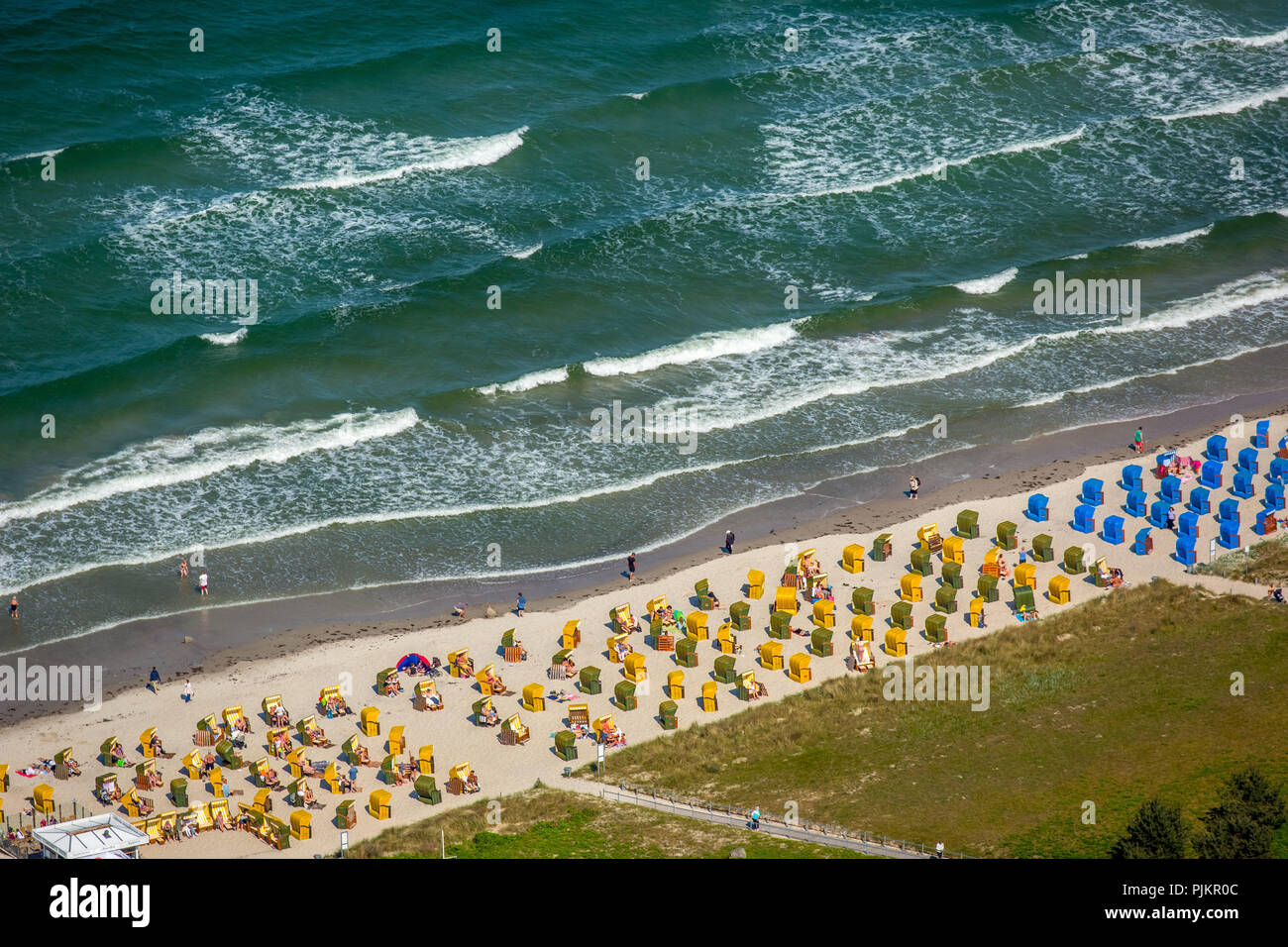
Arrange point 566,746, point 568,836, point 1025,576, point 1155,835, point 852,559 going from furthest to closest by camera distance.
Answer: point 852,559
point 1025,576
point 566,746
point 568,836
point 1155,835

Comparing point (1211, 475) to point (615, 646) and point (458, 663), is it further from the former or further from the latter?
point (458, 663)

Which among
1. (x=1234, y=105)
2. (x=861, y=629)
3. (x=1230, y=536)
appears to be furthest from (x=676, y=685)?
(x=1234, y=105)

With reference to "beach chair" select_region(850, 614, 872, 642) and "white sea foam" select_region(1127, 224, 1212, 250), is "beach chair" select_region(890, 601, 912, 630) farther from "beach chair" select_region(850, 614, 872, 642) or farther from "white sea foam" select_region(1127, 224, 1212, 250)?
"white sea foam" select_region(1127, 224, 1212, 250)

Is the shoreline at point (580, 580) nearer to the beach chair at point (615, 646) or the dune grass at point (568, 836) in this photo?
the beach chair at point (615, 646)

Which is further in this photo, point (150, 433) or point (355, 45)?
point (355, 45)

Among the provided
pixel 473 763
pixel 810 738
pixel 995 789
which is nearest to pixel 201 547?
pixel 473 763

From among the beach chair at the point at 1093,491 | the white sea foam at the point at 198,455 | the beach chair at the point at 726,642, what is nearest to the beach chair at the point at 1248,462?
the beach chair at the point at 1093,491

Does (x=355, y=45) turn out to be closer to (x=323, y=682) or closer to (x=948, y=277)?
(x=948, y=277)
